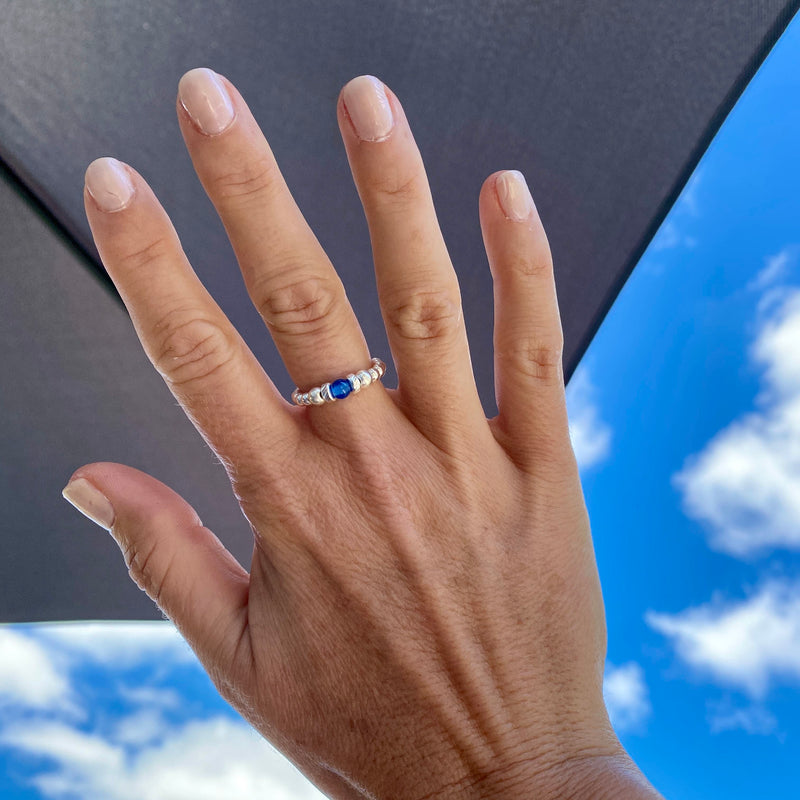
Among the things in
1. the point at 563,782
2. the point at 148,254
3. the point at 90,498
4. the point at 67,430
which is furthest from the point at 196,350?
the point at 67,430

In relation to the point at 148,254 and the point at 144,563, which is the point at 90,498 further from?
the point at 148,254

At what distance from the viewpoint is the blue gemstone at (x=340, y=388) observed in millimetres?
913

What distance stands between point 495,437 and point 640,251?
2.01 feet

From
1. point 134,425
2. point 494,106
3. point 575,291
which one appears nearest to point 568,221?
point 575,291

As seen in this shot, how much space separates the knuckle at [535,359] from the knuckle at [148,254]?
51cm

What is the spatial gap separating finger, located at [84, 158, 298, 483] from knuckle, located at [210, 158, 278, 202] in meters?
0.08

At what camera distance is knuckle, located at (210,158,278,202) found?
873 mm

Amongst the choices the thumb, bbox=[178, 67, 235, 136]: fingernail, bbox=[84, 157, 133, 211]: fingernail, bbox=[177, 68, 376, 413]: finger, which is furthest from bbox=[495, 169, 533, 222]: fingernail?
the thumb

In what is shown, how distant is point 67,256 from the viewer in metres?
1.33

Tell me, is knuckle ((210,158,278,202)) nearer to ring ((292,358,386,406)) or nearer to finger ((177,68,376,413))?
finger ((177,68,376,413))

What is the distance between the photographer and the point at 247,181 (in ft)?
2.89

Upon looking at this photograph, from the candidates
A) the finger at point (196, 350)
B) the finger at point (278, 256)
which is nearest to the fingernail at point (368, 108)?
the finger at point (278, 256)

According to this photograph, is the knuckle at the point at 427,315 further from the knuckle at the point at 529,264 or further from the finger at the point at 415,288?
the knuckle at the point at 529,264

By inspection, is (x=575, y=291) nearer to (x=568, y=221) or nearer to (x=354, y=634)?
(x=568, y=221)
